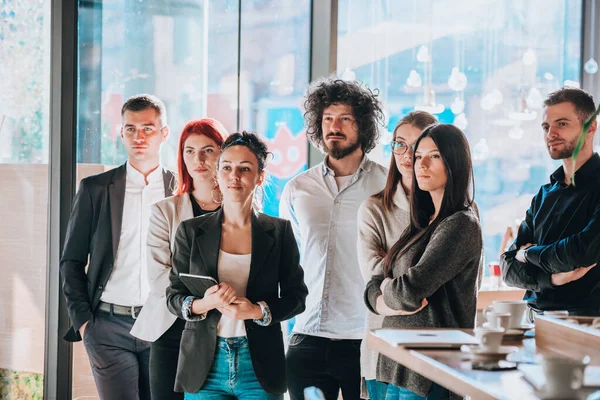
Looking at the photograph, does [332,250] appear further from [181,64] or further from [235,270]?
[181,64]

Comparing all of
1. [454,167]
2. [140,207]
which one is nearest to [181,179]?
[140,207]

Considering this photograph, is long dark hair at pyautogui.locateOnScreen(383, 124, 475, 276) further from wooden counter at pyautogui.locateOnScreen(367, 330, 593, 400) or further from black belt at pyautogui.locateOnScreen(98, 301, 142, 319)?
black belt at pyautogui.locateOnScreen(98, 301, 142, 319)

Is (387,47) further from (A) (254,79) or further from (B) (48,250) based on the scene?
(B) (48,250)

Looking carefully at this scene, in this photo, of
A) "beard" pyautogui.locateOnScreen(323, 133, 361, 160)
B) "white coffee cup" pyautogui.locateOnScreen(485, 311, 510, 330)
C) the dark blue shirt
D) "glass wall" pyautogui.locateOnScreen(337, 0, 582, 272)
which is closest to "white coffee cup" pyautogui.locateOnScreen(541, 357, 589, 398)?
"white coffee cup" pyautogui.locateOnScreen(485, 311, 510, 330)

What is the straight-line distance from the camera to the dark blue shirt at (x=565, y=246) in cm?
320

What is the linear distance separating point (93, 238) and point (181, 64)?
1356mm

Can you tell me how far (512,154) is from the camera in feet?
18.7

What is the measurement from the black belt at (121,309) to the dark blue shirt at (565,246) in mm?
1656

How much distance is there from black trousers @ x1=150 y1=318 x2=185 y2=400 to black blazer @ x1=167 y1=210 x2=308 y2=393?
0.30 metres

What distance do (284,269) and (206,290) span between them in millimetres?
358

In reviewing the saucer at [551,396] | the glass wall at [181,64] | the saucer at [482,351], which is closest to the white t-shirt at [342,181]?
the glass wall at [181,64]

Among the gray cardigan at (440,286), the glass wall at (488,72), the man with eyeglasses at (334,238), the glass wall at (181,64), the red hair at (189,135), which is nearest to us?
the gray cardigan at (440,286)

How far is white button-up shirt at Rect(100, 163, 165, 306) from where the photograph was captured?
3449 millimetres

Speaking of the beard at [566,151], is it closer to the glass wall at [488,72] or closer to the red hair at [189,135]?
the red hair at [189,135]
